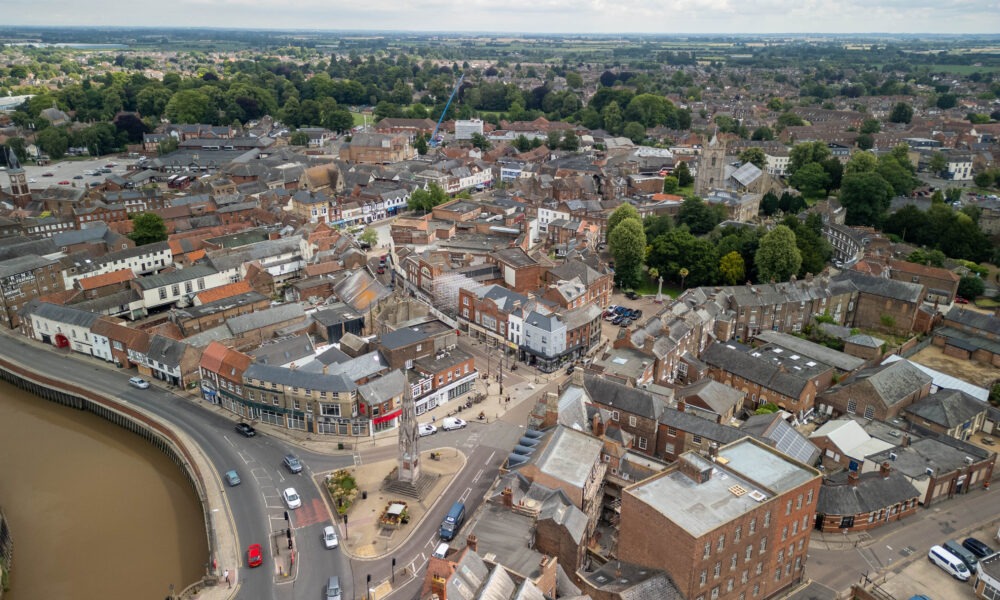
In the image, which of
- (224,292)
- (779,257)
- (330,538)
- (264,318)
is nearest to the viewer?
(330,538)

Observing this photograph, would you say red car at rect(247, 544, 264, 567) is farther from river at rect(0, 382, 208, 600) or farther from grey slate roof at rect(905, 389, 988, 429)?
grey slate roof at rect(905, 389, 988, 429)

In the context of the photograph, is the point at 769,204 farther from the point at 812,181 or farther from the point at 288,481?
the point at 288,481

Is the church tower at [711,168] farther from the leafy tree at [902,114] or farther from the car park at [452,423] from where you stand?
the leafy tree at [902,114]

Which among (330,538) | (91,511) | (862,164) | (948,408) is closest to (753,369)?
(948,408)

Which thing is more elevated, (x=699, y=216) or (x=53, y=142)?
(x=53, y=142)

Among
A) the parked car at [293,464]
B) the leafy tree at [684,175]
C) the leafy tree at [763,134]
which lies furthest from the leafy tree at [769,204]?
the parked car at [293,464]
